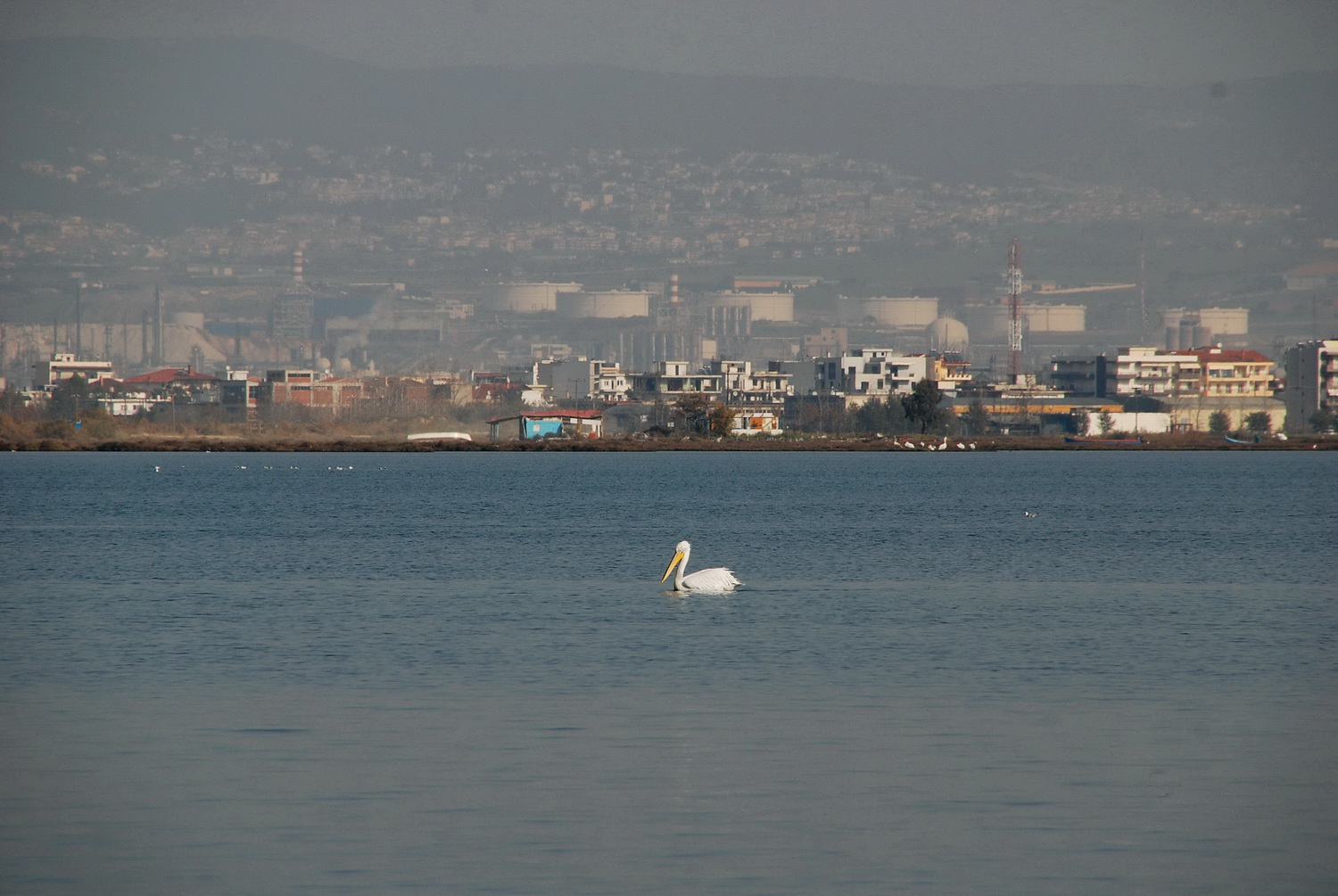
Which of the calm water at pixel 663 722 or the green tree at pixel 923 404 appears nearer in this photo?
the calm water at pixel 663 722

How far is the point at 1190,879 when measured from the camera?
9.58 meters

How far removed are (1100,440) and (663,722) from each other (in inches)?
4963

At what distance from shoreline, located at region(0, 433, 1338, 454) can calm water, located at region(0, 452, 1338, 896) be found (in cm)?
8151

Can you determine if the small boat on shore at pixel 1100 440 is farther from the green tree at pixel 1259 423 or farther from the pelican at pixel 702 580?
the pelican at pixel 702 580

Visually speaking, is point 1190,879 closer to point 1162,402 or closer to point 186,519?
point 186,519

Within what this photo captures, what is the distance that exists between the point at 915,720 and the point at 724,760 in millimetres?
2381

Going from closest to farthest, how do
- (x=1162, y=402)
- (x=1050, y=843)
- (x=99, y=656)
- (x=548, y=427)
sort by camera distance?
(x=1050, y=843)
(x=99, y=656)
(x=548, y=427)
(x=1162, y=402)

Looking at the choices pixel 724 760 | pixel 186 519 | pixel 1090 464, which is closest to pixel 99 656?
pixel 724 760

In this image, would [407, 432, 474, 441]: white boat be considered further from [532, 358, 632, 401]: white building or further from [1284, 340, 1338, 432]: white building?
[1284, 340, 1338, 432]: white building

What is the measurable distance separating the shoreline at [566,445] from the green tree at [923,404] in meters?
1.72

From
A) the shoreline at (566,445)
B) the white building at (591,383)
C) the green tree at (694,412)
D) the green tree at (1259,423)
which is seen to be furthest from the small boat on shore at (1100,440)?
the white building at (591,383)

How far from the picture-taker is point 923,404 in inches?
4899

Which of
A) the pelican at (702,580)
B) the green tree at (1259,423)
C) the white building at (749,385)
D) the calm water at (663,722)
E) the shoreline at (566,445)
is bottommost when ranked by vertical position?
the calm water at (663,722)

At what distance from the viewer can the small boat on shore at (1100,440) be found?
5207 inches
